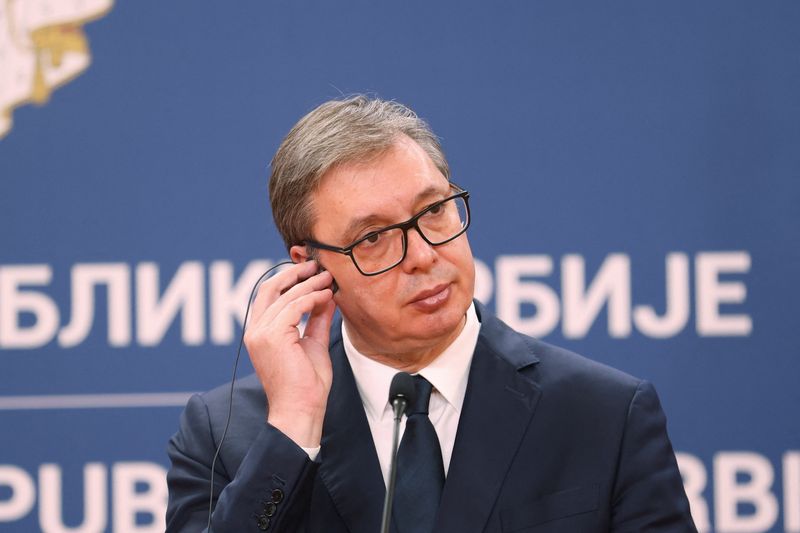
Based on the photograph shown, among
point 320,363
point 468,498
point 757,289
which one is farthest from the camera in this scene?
point 757,289

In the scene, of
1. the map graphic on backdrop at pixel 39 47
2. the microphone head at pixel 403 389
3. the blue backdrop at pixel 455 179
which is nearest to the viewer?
the microphone head at pixel 403 389

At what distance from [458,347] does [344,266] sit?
0.26m

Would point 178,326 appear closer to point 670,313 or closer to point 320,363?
point 320,363

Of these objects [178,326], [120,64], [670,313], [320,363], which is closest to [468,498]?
[320,363]

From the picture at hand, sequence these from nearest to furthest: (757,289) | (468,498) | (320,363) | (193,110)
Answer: (468,498)
(320,363)
(757,289)
(193,110)

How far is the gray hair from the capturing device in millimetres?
1924

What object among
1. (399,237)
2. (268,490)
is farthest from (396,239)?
(268,490)

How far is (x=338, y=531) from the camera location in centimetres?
187

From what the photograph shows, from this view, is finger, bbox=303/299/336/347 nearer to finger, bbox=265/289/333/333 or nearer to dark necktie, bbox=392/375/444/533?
finger, bbox=265/289/333/333

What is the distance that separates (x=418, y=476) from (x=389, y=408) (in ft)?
0.53

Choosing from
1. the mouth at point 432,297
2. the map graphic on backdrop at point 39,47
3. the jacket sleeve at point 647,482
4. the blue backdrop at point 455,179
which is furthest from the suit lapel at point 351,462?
the map graphic on backdrop at point 39,47

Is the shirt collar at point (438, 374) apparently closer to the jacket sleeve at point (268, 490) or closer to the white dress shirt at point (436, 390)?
the white dress shirt at point (436, 390)

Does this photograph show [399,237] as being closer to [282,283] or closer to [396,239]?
[396,239]

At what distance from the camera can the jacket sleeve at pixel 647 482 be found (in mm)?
1778
